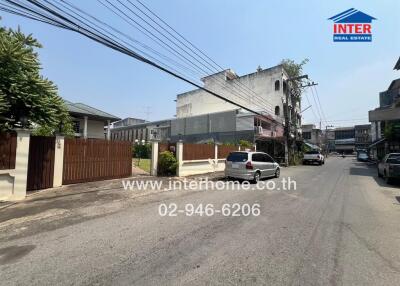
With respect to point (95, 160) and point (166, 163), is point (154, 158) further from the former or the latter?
point (95, 160)

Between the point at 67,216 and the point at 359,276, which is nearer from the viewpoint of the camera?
the point at 359,276

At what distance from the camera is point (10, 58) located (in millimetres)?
7348

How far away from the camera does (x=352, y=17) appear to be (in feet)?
48.0

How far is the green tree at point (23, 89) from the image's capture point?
Answer: 7.43m

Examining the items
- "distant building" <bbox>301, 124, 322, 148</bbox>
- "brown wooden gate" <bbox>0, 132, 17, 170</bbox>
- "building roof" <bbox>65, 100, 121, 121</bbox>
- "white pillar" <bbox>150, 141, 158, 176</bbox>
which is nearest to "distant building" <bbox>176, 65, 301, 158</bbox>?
"building roof" <bbox>65, 100, 121, 121</bbox>

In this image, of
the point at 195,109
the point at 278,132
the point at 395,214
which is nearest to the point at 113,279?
the point at 395,214

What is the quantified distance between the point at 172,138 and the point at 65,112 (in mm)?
32084

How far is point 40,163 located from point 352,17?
17584 mm

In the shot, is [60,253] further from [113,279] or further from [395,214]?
[395,214]

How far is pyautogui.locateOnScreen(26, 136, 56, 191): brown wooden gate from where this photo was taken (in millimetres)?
9141

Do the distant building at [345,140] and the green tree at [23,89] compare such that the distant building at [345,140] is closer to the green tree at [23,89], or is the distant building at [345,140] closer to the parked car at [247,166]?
the parked car at [247,166]

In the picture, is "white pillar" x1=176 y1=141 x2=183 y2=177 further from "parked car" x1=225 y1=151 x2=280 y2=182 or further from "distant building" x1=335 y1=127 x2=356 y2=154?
"distant building" x1=335 y1=127 x2=356 y2=154

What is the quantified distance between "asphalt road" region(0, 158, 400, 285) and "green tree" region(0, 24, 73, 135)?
2.98m

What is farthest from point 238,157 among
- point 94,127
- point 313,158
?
point 313,158
